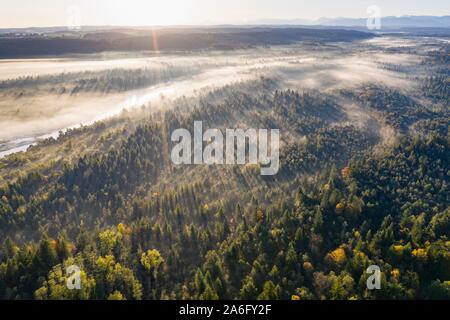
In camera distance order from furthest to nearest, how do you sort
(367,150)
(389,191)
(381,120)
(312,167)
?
(381,120), (367,150), (312,167), (389,191)

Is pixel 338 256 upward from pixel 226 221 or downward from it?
downward

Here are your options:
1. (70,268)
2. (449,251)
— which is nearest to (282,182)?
(449,251)

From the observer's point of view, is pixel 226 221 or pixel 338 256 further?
pixel 226 221

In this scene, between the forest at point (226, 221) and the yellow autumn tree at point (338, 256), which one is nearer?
the forest at point (226, 221)

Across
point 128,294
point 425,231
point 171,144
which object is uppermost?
point 171,144

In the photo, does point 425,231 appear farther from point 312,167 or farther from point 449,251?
point 312,167

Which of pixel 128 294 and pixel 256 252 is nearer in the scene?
pixel 128 294

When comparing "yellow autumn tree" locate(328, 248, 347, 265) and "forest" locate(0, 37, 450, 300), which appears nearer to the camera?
"forest" locate(0, 37, 450, 300)

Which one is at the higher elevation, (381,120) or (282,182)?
(381,120)
